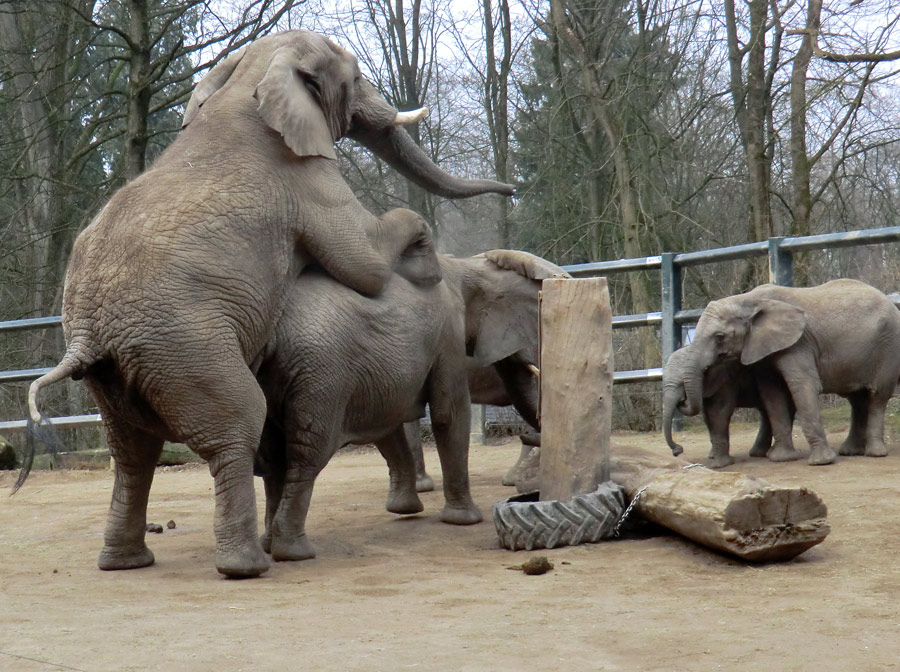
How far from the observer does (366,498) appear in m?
8.20

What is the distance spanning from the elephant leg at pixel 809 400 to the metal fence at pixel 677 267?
1.41 meters

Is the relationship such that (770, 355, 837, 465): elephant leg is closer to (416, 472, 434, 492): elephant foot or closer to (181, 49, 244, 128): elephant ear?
(416, 472, 434, 492): elephant foot

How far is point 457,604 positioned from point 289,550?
1.49 m

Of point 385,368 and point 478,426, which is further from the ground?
point 385,368

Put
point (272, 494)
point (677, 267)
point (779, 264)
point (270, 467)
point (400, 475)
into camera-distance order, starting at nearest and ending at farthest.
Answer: point (270, 467)
point (272, 494)
point (400, 475)
point (779, 264)
point (677, 267)

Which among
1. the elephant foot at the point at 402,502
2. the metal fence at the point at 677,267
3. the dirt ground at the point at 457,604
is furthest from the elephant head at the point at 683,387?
the elephant foot at the point at 402,502

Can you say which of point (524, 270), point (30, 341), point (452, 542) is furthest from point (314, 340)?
point (30, 341)

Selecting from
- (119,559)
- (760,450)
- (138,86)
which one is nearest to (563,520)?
(119,559)

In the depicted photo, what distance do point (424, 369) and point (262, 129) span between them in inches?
61.5

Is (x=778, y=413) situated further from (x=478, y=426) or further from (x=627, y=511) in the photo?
(x=478, y=426)

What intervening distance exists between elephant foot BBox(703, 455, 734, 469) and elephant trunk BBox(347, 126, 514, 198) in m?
2.52

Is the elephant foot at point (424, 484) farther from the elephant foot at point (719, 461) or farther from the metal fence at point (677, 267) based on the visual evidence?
the metal fence at point (677, 267)

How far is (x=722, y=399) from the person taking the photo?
830 cm

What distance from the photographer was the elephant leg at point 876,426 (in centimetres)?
791
